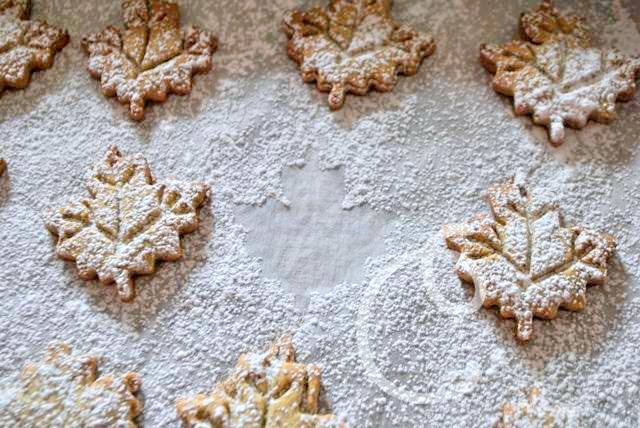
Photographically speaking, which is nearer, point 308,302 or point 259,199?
point 308,302

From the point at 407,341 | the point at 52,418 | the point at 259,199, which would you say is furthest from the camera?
the point at 259,199

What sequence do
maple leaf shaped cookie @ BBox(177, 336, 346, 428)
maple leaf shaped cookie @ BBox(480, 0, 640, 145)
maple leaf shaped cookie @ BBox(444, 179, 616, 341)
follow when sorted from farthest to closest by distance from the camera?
maple leaf shaped cookie @ BBox(480, 0, 640, 145), maple leaf shaped cookie @ BBox(444, 179, 616, 341), maple leaf shaped cookie @ BBox(177, 336, 346, 428)

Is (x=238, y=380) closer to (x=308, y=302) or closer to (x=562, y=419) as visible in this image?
(x=308, y=302)

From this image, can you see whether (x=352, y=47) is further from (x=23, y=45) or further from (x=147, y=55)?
(x=23, y=45)

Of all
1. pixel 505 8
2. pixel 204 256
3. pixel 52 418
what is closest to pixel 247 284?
pixel 204 256

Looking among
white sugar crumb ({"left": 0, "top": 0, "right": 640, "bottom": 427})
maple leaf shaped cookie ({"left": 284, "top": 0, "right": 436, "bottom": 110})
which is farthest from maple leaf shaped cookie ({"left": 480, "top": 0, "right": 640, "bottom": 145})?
maple leaf shaped cookie ({"left": 284, "top": 0, "right": 436, "bottom": 110})

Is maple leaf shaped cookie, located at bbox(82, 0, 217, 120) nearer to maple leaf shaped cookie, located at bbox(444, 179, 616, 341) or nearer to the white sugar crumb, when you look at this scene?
the white sugar crumb
